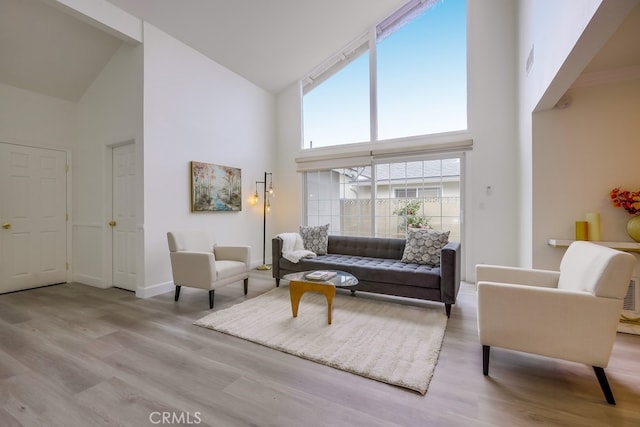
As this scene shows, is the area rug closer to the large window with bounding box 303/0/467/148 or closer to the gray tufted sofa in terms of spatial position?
the gray tufted sofa

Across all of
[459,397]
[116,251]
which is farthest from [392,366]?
[116,251]

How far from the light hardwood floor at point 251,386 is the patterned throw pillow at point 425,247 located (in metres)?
0.95

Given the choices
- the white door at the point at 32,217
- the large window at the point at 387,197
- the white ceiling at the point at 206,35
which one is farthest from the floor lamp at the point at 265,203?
the white door at the point at 32,217

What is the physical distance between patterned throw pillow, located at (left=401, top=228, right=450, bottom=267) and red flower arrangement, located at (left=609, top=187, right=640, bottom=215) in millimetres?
1544

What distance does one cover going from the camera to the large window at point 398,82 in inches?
173

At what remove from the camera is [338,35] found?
15.6ft

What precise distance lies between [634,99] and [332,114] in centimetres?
400

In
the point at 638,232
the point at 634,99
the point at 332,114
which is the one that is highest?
the point at 332,114

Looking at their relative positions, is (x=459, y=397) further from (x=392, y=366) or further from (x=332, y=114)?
(x=332, y=114)

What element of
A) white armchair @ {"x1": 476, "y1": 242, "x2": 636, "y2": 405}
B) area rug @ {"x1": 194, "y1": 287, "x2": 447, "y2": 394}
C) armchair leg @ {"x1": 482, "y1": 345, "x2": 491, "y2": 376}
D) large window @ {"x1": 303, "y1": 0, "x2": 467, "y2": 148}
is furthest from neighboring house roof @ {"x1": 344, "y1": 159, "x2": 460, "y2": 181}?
armchair leg @ {"x1": 482, "y1": 345, "x2": 491, "y2": 376}

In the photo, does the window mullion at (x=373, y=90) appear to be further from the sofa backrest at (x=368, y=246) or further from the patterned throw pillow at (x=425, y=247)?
the patterned throw pillow at (x=425, y=247)

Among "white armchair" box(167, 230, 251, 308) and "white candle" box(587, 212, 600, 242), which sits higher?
"white candle" box(587, 212, 600, 242)

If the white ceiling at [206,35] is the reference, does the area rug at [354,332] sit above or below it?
below

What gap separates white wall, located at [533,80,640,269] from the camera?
276cm
